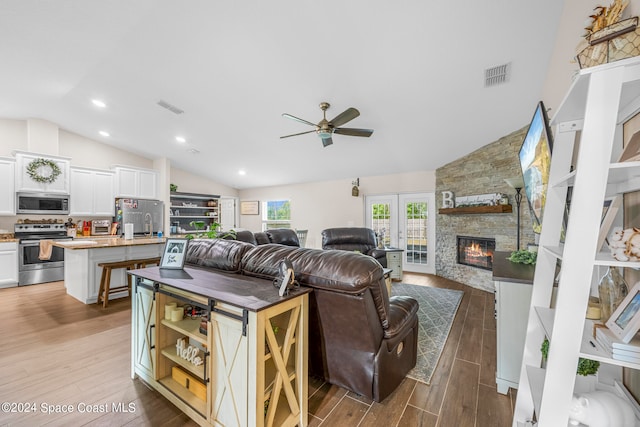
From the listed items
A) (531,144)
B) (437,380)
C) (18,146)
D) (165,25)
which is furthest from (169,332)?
(18,146)

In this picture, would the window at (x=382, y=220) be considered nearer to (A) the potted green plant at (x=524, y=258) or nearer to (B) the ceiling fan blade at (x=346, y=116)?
(B) the ceiling fan blade at (x=346, y=116)

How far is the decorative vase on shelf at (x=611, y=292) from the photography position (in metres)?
1.13

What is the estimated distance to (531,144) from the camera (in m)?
2.21

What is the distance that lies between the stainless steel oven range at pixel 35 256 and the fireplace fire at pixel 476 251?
8.03 meters

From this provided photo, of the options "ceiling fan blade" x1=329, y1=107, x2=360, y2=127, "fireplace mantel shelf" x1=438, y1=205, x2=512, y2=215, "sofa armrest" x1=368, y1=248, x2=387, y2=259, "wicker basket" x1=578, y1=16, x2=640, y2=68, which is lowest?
"sofa armrest" x1=368, y1=248, x2=387, y2=259

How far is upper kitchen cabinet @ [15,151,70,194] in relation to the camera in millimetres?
5008

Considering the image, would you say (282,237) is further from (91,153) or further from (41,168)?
(91,153)

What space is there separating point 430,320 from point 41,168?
7.60 meters

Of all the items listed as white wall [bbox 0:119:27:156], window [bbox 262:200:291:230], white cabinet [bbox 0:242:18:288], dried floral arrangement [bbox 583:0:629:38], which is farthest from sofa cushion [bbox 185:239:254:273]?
white wall [bbox 0:119:27:156]

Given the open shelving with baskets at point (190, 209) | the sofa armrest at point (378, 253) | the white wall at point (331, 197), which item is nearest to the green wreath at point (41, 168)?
the open shelving with baskets at point (190, 209)

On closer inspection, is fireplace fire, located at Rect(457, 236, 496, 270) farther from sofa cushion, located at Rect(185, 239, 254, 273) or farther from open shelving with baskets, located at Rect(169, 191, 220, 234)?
open shelving with baskets, located at Rect(169, 191, 220, 234)

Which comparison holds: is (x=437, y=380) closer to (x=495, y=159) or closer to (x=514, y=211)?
(x=514, y=211)

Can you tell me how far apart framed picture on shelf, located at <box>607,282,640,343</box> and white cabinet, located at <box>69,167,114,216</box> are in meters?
8.03

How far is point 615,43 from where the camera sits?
3.69 feet
